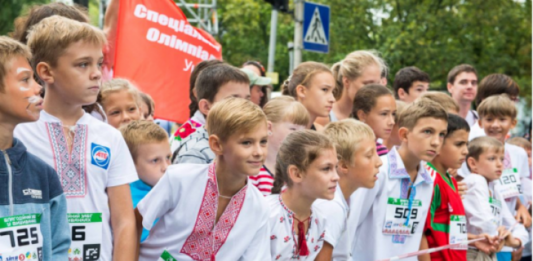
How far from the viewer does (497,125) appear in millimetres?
7945

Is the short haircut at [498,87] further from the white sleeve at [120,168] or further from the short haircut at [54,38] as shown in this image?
the short haircut at [54,38]

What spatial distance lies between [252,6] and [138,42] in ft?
79.1

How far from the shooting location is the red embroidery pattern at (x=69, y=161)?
3582 mm

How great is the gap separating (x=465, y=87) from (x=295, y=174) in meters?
4.54

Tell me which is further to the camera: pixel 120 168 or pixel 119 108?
pixel 119 108

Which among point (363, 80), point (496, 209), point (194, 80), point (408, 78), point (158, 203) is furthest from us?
point (408, 78)

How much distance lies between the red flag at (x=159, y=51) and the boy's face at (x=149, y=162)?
1.63 metres

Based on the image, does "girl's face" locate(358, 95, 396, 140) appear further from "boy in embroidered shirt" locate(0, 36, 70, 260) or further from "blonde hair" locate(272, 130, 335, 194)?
"boy in embroidered shirt" locate(0, 36, 70, 260)

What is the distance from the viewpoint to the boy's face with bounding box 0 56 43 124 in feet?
10.2

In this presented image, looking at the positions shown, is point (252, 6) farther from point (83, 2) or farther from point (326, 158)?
point (326, 158)

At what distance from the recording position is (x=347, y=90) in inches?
270

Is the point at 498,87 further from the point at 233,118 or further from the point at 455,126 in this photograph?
the point at 233,118

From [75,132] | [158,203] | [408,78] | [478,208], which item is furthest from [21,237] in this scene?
[408,78]

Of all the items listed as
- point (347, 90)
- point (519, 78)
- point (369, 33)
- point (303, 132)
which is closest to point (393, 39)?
point (369, 33)
